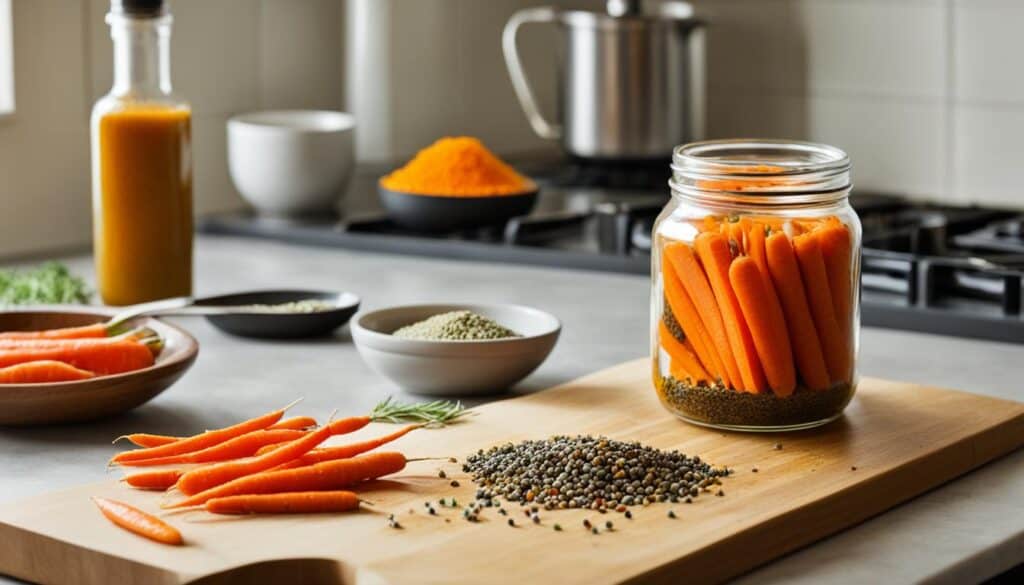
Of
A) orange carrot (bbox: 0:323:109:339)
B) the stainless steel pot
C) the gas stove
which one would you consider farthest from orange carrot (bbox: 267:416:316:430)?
the stainless steel pot

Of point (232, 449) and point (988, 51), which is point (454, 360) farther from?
point (988, 51)

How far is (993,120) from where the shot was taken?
8.58ft

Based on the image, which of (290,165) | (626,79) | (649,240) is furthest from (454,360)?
(626,79)

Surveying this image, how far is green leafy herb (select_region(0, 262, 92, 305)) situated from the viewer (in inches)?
64.4

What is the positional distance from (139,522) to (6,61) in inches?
51.6

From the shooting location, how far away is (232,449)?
1166 millimetres

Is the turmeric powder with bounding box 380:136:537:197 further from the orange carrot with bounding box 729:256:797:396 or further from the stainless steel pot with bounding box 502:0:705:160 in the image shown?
the orange carrot with bounding box 729:256:797:396

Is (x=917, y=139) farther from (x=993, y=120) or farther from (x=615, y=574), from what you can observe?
(x=615, y=574)

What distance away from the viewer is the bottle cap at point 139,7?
65.2 inches

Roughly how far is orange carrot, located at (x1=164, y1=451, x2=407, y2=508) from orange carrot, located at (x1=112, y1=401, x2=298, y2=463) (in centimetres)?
10

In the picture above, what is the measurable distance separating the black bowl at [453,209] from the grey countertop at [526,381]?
7 centimetres

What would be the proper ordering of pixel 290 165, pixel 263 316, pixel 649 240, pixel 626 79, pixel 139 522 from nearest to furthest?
pixel 139 522 < pixel 263 316 < pixel 649 240 < pixel 290 165 < pixel 626 79

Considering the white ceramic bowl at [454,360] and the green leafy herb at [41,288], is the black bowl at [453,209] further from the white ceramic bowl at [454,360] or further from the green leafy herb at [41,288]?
the white ceramic bowl at [454,360]

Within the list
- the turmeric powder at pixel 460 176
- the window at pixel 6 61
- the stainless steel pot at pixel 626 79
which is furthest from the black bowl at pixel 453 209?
the window at pixel 6 61
